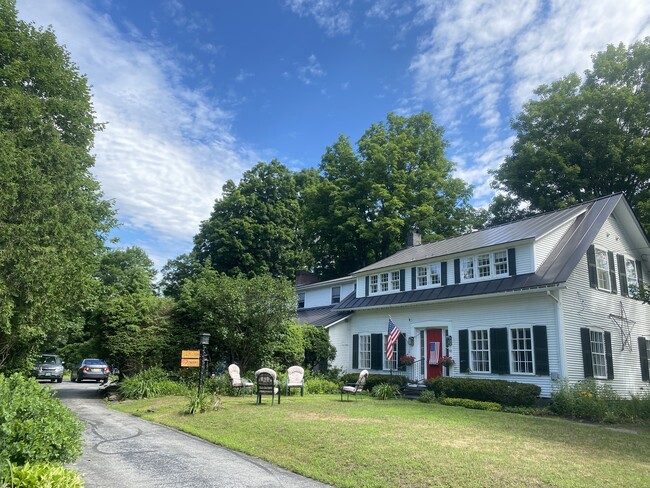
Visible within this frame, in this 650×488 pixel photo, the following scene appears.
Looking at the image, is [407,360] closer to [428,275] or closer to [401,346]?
[401,346]

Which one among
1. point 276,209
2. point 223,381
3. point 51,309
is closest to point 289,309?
point 223,381

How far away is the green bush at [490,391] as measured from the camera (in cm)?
1483

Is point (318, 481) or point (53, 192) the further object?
point (53, 192)

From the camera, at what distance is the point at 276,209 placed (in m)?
41.1

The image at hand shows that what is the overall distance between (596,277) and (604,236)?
2106mm

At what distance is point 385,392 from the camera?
17688mm

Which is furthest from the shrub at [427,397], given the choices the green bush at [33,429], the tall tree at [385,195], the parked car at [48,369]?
the parked car at [48,369]

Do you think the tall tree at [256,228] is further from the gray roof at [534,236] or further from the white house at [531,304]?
the gray roof at [534,236]

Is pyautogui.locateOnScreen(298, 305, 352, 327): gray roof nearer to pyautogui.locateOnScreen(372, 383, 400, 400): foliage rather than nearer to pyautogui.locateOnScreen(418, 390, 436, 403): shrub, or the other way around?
pyautogui.locateOnScreen(372, 383, 400, 400): foliage

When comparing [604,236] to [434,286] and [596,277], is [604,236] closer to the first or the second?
[596,277]

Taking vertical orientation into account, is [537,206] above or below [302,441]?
above

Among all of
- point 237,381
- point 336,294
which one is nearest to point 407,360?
point 237,381

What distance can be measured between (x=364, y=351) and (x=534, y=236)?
33.9ft

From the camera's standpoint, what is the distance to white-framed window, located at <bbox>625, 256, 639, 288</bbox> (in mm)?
19641
